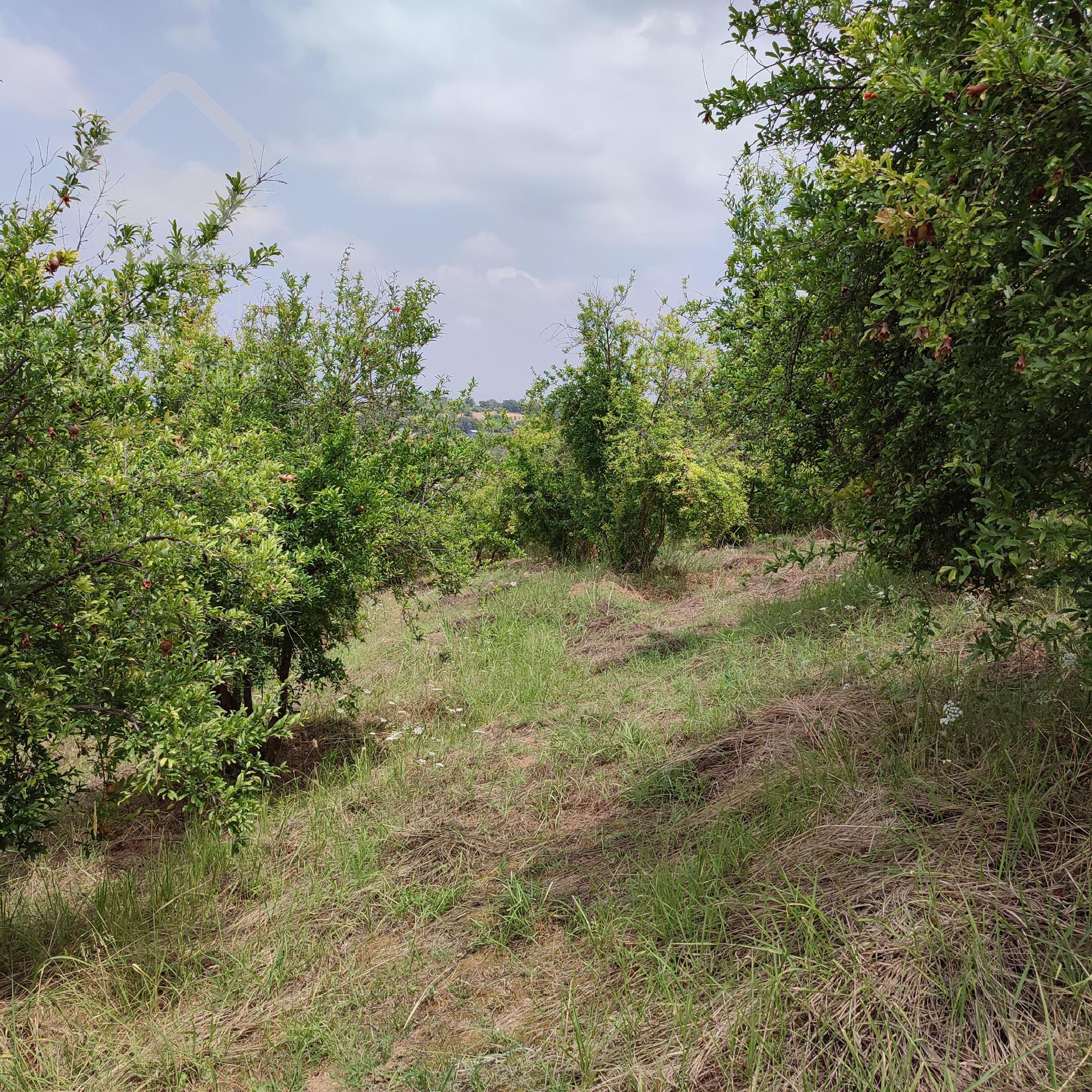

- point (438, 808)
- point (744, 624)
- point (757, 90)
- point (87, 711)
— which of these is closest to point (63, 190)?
point (87, 711)

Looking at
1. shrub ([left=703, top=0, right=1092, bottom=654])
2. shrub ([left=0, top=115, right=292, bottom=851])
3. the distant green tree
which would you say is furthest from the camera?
the distant green tree

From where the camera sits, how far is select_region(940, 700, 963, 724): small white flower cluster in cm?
358

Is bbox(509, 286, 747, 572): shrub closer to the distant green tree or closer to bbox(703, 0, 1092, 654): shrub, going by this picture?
the distant green tree

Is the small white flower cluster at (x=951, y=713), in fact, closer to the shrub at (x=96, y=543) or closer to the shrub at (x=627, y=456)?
the shrub at (x=96, y=543)

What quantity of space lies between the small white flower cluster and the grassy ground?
2cm

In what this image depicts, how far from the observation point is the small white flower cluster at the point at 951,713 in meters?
3.58

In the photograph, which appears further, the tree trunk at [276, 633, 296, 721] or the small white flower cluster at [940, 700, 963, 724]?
the tree trunk at [276, 633, 296, 721]

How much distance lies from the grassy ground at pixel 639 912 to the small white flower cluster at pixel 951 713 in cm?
2

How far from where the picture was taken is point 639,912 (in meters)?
3.34

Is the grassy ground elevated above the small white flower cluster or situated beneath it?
situated beneath

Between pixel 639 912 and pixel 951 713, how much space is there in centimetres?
173

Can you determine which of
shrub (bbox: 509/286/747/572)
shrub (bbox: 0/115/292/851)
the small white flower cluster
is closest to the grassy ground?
the small white flower cluster

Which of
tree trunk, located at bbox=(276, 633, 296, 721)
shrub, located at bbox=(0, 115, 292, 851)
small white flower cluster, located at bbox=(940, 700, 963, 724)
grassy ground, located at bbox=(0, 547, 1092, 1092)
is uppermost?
shrub, located at bbox=(0, 115, 292, 851)

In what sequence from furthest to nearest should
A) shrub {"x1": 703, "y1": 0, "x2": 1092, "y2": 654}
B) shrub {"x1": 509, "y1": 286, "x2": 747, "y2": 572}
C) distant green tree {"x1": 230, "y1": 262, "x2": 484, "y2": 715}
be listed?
shrub {"x1": 509, "y1": 286, "x2": 747, "y2": 572}, distant green tree {"x1": 230, "y1": 262, "x2": 484, "y2": 715}, shrub {"x1": 703, "y1": 0, "x2": 1092, "y2": 654}
